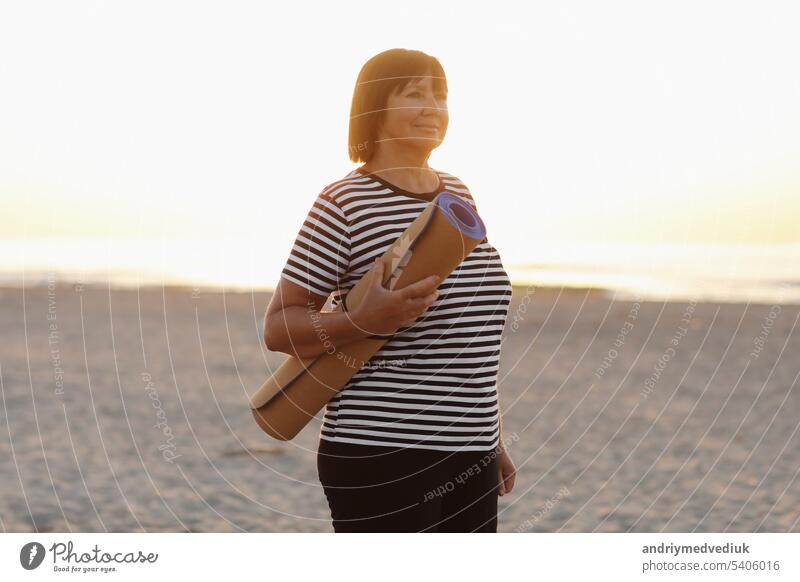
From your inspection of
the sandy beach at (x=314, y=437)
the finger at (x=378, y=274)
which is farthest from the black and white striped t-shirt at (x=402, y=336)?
the sandy beach at (x=314, y=437)

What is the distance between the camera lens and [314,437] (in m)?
8.38

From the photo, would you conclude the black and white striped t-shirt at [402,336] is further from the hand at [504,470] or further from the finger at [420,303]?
the hand at [504,470]

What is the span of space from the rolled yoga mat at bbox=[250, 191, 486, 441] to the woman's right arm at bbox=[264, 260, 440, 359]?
0.08ft

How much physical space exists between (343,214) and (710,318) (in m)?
20.2

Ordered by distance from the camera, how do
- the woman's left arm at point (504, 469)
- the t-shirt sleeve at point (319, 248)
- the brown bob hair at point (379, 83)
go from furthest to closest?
the woman's left arm at point (504, 469) → the brown bob hair at point (379, 83) → the t-shirt sleeve at point (319, 248)

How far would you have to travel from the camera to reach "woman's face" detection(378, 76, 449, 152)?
2.18m

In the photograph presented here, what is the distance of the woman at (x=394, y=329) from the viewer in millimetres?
2098

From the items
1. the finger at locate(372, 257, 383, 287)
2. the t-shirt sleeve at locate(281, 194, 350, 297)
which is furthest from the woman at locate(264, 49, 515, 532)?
the finger at locate(372, 257, 383, 287)

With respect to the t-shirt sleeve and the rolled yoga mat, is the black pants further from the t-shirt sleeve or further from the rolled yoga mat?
the t-shirt sleeve

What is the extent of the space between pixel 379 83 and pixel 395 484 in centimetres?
99

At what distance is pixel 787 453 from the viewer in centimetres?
775
